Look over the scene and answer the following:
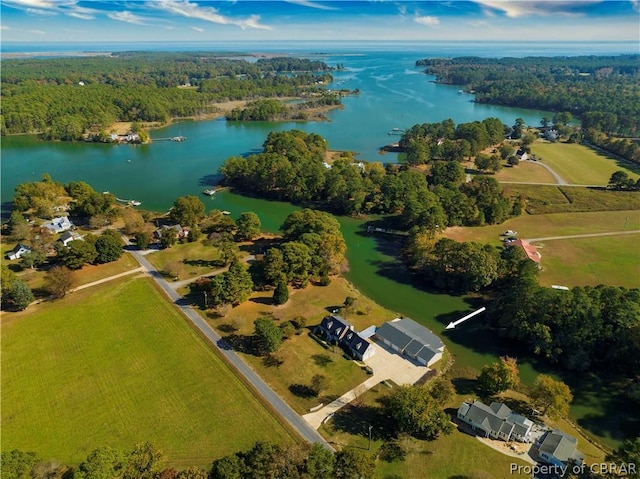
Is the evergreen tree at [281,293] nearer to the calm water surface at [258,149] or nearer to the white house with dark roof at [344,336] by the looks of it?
the white house with dark roof at [344,336]

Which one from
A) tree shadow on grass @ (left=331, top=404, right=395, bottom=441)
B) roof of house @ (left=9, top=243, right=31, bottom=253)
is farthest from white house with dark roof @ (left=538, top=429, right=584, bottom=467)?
roof of house @ (left=9, top=243, right=31, bottom=253)

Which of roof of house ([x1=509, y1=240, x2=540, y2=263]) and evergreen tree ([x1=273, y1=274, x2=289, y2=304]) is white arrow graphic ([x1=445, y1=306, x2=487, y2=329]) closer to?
roof of house ([x1=509, y1=240, x2=540, y2=263])

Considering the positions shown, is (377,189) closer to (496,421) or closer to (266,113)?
(496,421)

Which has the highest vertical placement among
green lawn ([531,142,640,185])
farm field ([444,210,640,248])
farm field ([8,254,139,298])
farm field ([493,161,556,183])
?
green lawn ([531,142,640,185])

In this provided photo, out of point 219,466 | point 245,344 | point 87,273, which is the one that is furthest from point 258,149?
point 219,466

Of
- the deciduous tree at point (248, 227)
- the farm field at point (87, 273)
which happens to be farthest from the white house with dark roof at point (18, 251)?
the deciduous tree at point (248, 227)

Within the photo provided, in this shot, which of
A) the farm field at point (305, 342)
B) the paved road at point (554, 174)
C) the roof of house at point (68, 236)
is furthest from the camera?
the paved road at point (554, 174)

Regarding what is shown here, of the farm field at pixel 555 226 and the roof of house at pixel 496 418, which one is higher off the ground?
the farm field at pixel 555 226

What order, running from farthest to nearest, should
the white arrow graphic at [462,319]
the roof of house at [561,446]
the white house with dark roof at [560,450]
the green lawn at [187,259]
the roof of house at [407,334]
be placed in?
the green lawn at [187,259] < the white arrow graphic at [462,319] < the roof of house at [407,334] < the roof of house at [561,446] < the white house with dark roof at [560,450]
